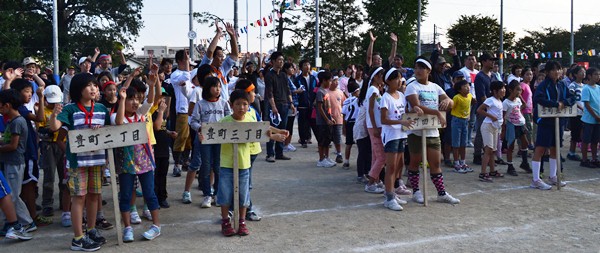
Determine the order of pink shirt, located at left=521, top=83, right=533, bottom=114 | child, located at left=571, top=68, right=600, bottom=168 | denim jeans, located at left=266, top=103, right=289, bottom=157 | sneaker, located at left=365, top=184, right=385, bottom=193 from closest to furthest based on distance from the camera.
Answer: sneaker, located at left=365, top=184, right=385, bottom=193 → child, located at left=571, top=68, right=600, bottom=168 → denim jeans, located at left=266, top=103, right=289, bottom=157 → pink shirt, located at left=521, top=83, right=533, bottom=114

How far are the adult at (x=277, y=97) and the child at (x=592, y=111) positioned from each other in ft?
17.7

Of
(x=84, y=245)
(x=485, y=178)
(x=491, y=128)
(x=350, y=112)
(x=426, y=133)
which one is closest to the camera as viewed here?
(x=84, y=245)

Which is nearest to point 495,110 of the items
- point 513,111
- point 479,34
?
point 513,111

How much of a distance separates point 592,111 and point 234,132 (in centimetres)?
694

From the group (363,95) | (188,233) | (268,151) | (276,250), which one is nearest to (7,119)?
(188,233)

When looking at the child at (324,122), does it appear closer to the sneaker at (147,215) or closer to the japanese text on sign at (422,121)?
the japanese text on sign at (422,121)

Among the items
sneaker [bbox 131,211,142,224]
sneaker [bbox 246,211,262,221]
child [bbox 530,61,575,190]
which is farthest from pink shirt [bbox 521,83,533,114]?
sneaker [bbox 131,211,142,224]

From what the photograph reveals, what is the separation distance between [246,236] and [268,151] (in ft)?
16.6

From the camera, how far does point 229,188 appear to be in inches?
229

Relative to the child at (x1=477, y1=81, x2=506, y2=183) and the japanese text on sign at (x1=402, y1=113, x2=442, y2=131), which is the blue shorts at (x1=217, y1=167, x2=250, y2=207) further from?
the child at (x1=477, y1=81, x2=506, y2=183)

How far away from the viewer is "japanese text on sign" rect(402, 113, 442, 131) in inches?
265

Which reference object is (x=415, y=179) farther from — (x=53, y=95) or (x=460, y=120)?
(x=53, y=95)

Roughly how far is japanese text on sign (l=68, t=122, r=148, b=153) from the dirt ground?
39.6 inches

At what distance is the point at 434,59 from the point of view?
32.2 feet
